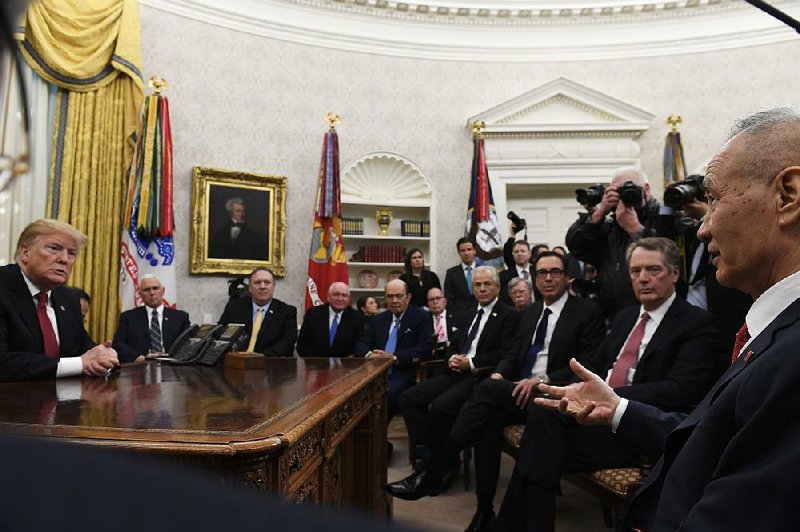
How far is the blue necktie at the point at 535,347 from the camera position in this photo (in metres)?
3.79

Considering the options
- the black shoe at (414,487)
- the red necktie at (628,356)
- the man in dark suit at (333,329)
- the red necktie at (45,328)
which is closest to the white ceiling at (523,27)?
the man in dark suit at (333,329)

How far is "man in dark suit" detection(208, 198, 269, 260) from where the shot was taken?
7.14m

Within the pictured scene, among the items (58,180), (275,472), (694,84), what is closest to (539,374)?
(275,472)

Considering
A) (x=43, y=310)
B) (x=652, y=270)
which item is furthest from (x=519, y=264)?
(x=43, y=310)

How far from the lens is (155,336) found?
4887 mm

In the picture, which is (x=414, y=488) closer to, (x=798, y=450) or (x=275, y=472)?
(x=275, y=472)

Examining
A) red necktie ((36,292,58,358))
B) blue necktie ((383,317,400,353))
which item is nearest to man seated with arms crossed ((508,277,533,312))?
blue necktie ((383,317,400,353))

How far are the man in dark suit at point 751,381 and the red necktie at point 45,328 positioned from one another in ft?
7.93

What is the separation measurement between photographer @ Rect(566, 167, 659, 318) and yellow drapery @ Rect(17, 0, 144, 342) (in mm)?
4864

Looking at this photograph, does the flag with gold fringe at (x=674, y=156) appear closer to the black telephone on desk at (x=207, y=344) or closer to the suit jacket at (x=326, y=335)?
the suit jacket at (x=326, y=335)

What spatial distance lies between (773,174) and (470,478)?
3.62 meters

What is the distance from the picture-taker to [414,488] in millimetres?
3480

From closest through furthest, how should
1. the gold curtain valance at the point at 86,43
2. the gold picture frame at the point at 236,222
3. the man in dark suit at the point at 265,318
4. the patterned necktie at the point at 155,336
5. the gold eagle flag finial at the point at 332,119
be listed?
the patterned necktie at the point at 155,336 → the man in dark suit at the point at 265,318 → the gold curtain valance at the point at 86,43 → the gold picture frame at the point at 236,222 → the gold eagle flag finial at the point at 332,119

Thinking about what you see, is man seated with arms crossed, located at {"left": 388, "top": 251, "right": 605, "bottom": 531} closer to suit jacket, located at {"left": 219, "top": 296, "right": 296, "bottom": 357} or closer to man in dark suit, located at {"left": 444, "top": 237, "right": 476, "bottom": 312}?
suit jacket, located at {"left": 219, "top": 296, "right": 296, "bottom": 357}
